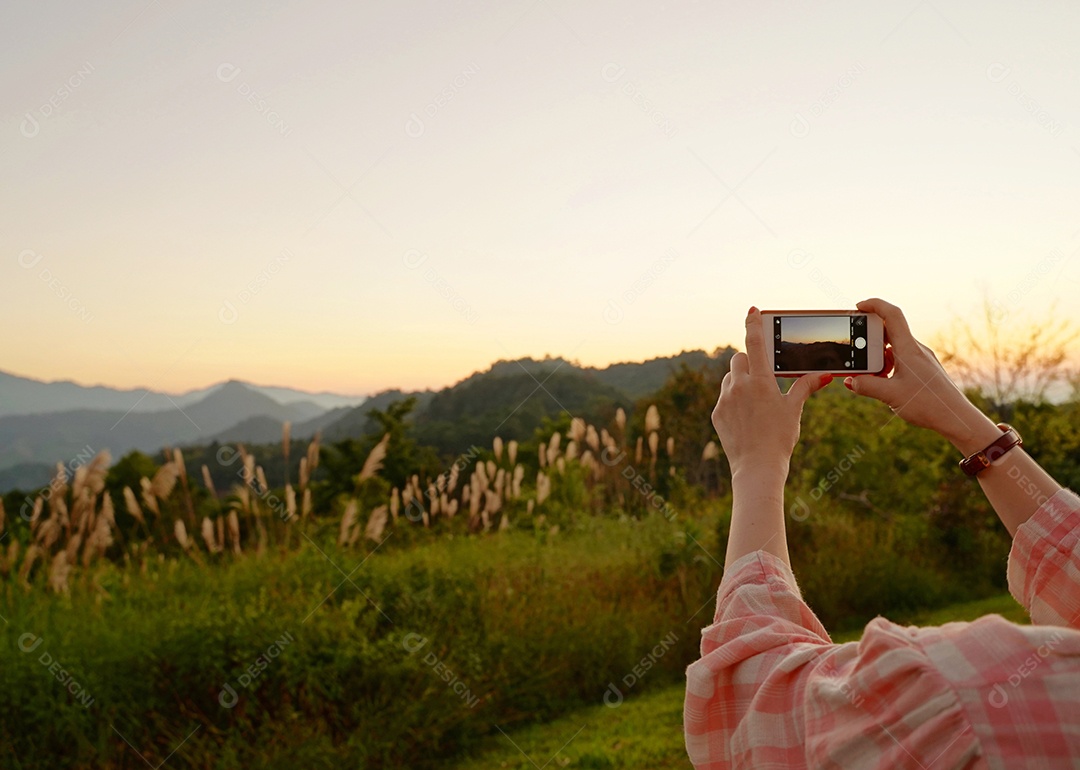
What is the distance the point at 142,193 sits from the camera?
6762 mm

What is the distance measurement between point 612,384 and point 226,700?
8686 mm

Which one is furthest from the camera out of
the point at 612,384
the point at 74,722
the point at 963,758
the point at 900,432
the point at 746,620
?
the point at 612,384

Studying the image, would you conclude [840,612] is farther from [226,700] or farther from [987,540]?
[226,700]

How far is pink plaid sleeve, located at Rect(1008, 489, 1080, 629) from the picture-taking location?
116 centimetres

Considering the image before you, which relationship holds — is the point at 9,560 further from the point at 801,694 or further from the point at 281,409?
the point at 281,409

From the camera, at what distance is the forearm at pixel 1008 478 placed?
1225 millimetres

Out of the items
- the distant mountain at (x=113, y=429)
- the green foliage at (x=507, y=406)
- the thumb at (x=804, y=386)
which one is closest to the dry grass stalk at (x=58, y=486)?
the distant mountain at (x=113, y=429)

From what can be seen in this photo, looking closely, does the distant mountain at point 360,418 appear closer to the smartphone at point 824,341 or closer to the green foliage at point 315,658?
the green foliage at point 315,658

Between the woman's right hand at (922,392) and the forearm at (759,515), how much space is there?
355 mm

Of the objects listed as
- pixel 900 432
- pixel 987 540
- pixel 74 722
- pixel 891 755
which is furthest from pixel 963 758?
pixel 900 432

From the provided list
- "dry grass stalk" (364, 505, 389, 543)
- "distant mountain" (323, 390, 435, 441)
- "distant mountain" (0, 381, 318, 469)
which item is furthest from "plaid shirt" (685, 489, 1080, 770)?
"distant mountain" (323, 390, 435, 441)

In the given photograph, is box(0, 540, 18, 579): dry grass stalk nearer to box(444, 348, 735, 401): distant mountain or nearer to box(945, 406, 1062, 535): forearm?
box(945, 406, 1062, 535): forearm

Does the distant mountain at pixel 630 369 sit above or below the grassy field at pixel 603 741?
above

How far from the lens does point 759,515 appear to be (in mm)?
1071
